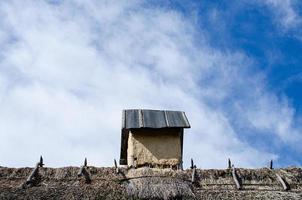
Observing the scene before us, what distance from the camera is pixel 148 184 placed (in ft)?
42.4

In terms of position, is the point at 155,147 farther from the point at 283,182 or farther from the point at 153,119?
the point at 283,182

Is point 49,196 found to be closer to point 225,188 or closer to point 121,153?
point 225,188

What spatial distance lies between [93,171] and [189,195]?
9.24 ft

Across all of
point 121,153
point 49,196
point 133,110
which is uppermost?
point 133,110

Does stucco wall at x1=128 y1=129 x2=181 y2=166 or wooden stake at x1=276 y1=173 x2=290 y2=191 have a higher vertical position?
stucco wall at x1=128 y1=129 x2=181 y2=166

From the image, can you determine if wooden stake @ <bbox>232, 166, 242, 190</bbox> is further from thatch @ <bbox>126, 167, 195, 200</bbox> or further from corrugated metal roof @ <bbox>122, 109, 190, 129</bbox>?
corrugated metal roof @ <bbox>122, 109, 190, 129</bbox>

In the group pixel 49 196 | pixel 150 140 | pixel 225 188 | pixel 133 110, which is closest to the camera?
pixel 49 196

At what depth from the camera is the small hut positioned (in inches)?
619

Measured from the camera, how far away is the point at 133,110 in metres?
17.3

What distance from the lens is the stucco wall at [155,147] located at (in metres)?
15.7

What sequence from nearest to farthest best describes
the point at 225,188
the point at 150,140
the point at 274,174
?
the point at 225,188 → the point at 274,174 → the point at 150,140

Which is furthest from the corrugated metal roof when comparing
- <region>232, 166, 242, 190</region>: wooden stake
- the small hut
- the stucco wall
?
<region>232, 166, 242, 190</region>: wooden stake

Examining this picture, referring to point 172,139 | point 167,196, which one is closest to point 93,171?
point 167,196

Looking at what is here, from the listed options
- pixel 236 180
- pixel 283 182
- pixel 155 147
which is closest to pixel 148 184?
pixel 236 180
